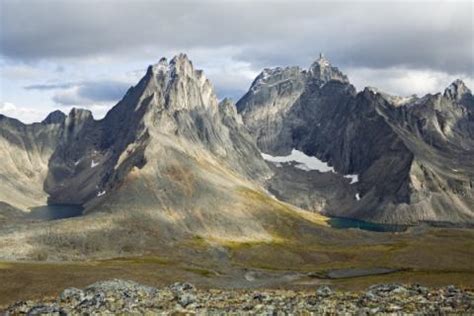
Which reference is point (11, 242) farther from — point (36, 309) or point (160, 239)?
point (36, 309)

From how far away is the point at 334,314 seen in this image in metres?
38.4

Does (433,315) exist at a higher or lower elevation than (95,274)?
higher

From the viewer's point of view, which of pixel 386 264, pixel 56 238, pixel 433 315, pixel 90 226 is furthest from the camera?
pixel 90 226

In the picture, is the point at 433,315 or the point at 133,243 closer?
the point at 433,315

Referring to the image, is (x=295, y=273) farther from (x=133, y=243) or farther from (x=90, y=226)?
(x=90, y=226)

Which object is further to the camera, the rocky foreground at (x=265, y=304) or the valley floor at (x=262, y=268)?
the valley floor at (x=262, y=268)

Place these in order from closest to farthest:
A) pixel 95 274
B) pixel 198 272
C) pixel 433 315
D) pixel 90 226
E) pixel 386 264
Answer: pixel 433 315, pixel 95 274, pixel 198 272, pixel 386 264, pixel 90 226

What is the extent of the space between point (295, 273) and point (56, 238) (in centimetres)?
7081

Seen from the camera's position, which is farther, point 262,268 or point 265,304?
point 262,268

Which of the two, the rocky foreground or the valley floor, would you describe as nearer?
the rocky foreground

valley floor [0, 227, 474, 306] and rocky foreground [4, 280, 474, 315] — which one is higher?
rocky foreground [4, 280, 474, 315]

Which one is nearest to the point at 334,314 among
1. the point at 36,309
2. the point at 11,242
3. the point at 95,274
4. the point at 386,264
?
the point at 36,309

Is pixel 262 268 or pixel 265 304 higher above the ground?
pixel 265 304

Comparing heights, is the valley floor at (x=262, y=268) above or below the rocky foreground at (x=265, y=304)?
below
